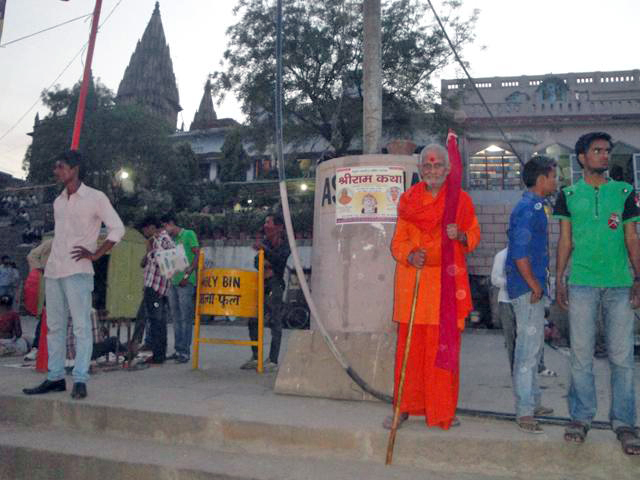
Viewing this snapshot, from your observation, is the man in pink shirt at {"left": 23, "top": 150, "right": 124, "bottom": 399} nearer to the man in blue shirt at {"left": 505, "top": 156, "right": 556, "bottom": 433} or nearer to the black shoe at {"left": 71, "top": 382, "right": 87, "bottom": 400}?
the black shoe at {"left": 71, "top": 382, "right": 87, "bottom": 400}

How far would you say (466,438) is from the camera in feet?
10.6

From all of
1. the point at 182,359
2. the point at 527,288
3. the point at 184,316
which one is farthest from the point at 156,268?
the point at 527,288

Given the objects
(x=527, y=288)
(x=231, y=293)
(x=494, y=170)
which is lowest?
(x=231, y=293)

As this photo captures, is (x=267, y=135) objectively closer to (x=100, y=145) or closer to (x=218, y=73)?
(x=218, y=73)

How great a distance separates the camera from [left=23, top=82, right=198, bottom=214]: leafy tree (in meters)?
28.6

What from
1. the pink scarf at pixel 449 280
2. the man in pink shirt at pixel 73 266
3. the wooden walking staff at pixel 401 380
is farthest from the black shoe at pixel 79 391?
the pink scarf at pixel 449 280

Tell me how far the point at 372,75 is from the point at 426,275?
7.81 ft

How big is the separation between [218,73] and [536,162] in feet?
64.7

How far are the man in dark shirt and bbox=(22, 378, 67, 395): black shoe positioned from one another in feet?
6.72

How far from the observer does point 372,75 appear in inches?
207

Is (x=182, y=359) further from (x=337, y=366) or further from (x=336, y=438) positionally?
(x=336, y=438)

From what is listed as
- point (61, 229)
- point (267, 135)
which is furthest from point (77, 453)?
point (267, 135)

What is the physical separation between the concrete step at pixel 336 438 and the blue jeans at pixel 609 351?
168mm

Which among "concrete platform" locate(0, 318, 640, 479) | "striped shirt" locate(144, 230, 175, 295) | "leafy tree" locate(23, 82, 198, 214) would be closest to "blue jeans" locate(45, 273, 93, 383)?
"concrete platform" locate(0, 318, 640, 479)
